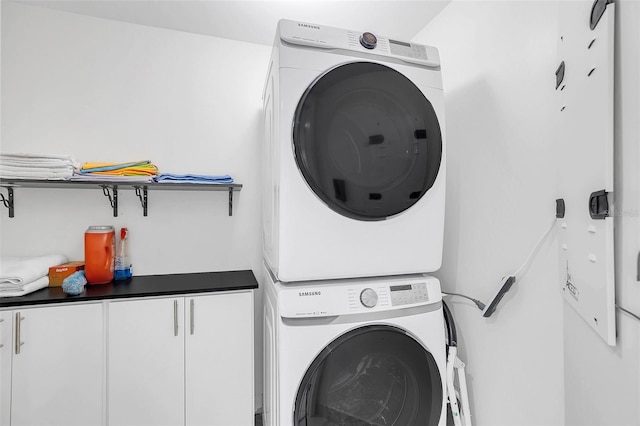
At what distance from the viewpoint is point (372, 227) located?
1.28m

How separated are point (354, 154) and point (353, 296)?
59 cm

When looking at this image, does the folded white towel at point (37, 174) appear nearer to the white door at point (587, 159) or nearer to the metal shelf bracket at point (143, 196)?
the metal shelf bracket at point (143, 196)

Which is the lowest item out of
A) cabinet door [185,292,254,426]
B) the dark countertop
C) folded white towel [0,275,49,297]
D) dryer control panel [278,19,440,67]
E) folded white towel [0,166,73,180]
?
cabinet door [185,292,254,426]

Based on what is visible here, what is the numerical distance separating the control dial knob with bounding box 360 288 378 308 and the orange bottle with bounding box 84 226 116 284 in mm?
1528

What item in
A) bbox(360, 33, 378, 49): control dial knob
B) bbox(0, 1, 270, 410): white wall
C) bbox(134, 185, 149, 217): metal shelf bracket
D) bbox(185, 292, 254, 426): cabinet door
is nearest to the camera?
bbox(360, 33, 378, 49): control dial knob

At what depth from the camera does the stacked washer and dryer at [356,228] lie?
1178mm

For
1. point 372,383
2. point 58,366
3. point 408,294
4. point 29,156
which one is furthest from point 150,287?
point 408,294

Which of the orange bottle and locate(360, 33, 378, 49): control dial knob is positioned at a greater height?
locate(360, 33, 378, 49): control dial knob

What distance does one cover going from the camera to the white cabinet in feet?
5.16

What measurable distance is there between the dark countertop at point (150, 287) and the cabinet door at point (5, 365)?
0.25 feet

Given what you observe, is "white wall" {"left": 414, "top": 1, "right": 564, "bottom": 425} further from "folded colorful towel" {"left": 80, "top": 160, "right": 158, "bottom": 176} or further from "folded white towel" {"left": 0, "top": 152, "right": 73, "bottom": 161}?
"folded white towel" {"left": 0, "top": 152, "right": 73, "bottom": 161}

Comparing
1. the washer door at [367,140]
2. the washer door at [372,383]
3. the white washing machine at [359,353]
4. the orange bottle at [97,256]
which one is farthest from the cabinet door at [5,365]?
the washer door at [367,140]

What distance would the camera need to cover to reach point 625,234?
690mm

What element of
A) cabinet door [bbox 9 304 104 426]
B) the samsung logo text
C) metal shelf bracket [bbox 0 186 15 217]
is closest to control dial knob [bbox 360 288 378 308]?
the samsung logo text
